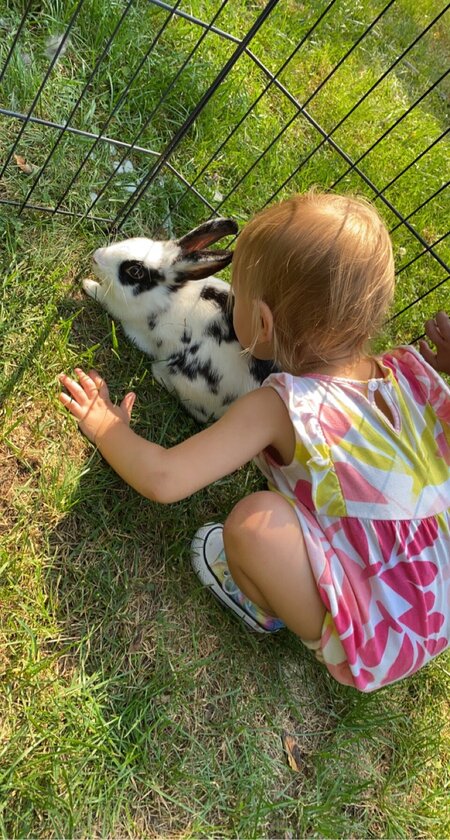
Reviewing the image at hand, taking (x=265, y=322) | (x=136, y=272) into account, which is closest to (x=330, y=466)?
(x=265, y=322)

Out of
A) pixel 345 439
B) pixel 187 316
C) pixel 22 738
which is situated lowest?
pixel 22 738

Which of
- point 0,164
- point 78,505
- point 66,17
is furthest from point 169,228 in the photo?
point 78,505

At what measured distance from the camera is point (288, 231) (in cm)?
188

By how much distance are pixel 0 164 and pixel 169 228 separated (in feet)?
2.15

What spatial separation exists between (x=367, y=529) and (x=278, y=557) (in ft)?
0.83

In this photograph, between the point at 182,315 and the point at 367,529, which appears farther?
the point at 182,315

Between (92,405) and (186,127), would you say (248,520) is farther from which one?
(186,127)

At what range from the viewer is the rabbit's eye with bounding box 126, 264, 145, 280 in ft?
7.92

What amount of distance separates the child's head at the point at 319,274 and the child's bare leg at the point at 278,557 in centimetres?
43

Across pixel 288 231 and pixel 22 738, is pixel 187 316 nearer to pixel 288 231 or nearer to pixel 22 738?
pixel 288 231

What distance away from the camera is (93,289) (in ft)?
7.83

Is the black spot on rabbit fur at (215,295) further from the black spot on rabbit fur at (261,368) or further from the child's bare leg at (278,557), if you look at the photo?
the child's bare leg at (278,557)

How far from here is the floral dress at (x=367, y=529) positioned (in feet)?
6.09

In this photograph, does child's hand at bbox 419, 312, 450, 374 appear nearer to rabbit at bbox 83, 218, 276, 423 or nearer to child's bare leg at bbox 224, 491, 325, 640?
rabbit at bbox 83, 218, 276, 423
